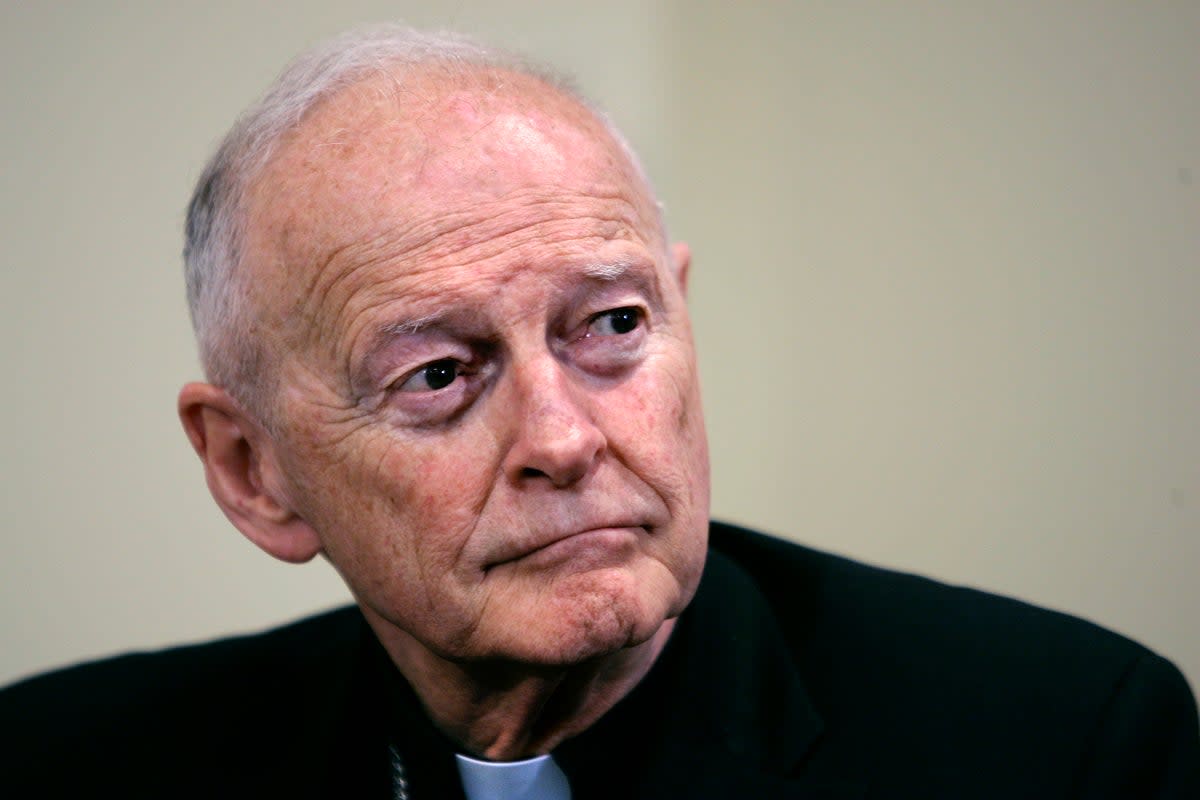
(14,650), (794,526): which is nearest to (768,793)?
(794,526)

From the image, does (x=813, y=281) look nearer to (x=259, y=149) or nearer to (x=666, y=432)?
(x=666, y=432)

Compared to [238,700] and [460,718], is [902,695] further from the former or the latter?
[238,700]

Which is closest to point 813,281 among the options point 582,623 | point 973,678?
point 973,678

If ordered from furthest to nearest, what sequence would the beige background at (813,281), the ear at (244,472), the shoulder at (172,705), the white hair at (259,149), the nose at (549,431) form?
1. the beige background at (813,281)
2. the shoulder at (172,705)
3. the ear at (244,472)
4. the white hair at (259,149)
5. the nose at (549,431)

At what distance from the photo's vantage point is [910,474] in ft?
8.49

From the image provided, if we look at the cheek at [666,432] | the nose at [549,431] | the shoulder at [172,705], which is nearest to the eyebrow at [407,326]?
the nose at [549,431]

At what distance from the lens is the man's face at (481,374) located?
1.39 meters

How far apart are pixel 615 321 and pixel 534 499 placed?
263 mm

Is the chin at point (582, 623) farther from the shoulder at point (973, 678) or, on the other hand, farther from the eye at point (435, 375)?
the shoulder at point (973, 678)

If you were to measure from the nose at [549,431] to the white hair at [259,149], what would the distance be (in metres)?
0.38

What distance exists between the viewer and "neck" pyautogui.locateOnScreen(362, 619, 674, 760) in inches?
63.6

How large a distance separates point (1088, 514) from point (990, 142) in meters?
0.73

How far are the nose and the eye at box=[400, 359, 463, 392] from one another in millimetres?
90

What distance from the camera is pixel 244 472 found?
1.75m
